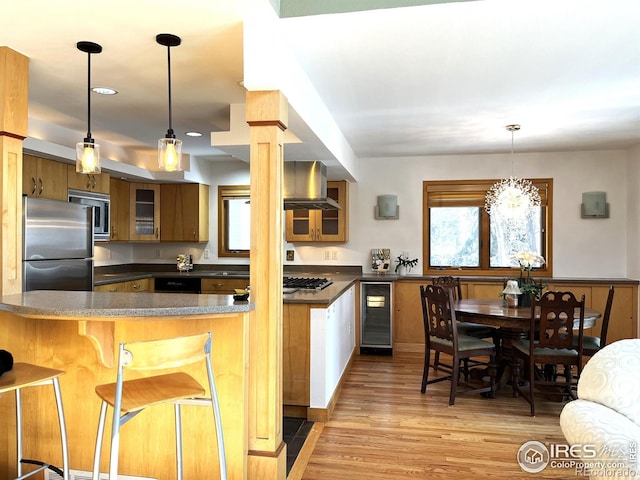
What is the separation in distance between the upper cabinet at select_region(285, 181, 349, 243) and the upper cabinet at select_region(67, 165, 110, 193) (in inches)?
84.2

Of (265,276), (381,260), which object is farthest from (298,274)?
(265,276)

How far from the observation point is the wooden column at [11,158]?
2611 mm

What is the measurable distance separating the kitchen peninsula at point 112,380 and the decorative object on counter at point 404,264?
3861mm

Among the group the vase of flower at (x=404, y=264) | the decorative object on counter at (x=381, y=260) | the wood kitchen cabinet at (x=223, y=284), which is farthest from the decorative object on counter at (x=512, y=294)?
the wood kitchen cabinet at (x=223, y=284)

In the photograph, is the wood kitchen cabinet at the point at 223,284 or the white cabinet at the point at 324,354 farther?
the wood kitchen cabinet at the point at 223,284

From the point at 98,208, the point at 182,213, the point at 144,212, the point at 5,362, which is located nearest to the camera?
the point at 5,362

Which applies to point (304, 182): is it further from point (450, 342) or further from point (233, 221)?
point (233, 221)

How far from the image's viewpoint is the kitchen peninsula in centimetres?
239

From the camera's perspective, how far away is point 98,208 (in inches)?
199

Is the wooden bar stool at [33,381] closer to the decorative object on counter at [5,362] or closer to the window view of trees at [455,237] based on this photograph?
the decorative object on counter at [5,362]

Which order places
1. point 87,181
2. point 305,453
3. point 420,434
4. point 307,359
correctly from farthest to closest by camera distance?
1. point 87,181
2. point 307,359
3. point 420,434
4. point 305,453

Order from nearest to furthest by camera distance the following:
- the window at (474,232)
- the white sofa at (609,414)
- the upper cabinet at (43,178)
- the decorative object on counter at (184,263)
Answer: the white sofa at (609,414)
the upper cabinet at (43,178)
the window at (474,232)
the decorative object on counter at (184,263)

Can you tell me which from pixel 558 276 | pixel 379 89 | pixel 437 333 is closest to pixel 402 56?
pixel 379 89

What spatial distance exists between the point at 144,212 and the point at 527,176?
15.9 ft
